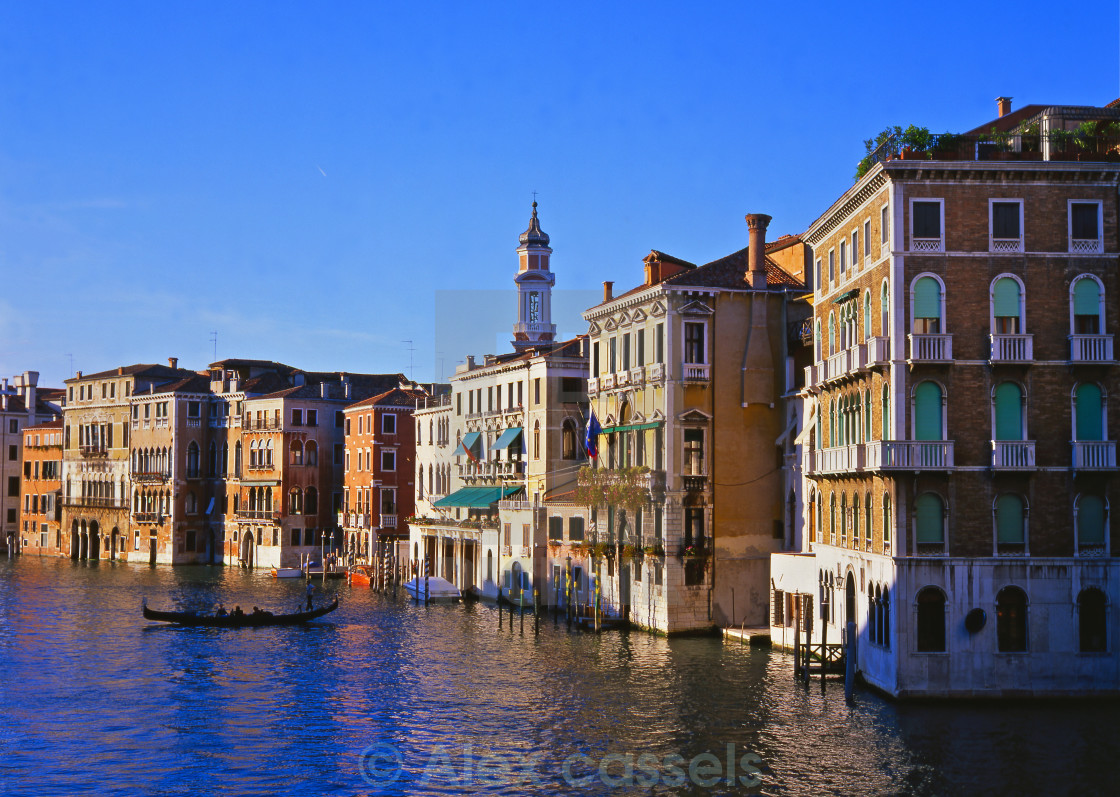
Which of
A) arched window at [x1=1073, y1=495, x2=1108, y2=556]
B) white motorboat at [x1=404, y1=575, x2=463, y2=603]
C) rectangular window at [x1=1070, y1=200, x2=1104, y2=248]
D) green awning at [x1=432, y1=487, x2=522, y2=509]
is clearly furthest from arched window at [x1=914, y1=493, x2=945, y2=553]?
white motorboat at [x1=404, y1=575, x2=463, y2=603]

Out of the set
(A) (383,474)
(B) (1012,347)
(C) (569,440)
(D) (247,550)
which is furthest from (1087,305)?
(D) (247,550)

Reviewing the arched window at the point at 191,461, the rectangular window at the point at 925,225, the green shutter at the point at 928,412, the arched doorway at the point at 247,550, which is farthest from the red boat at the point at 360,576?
the rectangular window at the point at 925,225

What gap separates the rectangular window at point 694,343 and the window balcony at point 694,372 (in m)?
0.22

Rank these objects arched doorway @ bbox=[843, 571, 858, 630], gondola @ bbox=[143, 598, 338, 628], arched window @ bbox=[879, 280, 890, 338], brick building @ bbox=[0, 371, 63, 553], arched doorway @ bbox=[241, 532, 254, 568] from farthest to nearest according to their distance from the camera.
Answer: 1. brick building @ bbox=[0, 371, 63, 553]
2. arched doorway @ bbox=[241, 532, 254, 568]
3. gondola @ bbox=[143, 598, 338, 628]
4. arched doorway @ bbox=[843, 571, 858, 630]
5. arched window @ bbox=[879, 280, 890, 338]

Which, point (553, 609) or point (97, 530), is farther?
point (97, 530)

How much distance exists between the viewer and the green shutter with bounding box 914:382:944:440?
89.6ft

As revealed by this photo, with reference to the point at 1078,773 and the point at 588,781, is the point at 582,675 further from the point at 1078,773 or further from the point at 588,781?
the point at 1078,773

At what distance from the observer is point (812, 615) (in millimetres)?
34438

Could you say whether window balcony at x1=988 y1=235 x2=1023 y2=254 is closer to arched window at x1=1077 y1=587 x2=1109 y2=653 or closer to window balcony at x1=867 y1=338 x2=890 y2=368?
window balcony at x1=867 y1=338 x2=890 y2=368

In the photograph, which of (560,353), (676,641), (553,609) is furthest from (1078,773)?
(560,353)

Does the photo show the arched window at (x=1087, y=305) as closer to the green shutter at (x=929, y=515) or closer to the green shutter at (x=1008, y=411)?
the green shutter at (x=1008, y=411)

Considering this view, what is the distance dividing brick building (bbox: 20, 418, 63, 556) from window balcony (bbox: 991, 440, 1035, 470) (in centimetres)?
7903

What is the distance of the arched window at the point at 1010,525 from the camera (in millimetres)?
27094

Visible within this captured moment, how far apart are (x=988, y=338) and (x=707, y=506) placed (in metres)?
14.8
